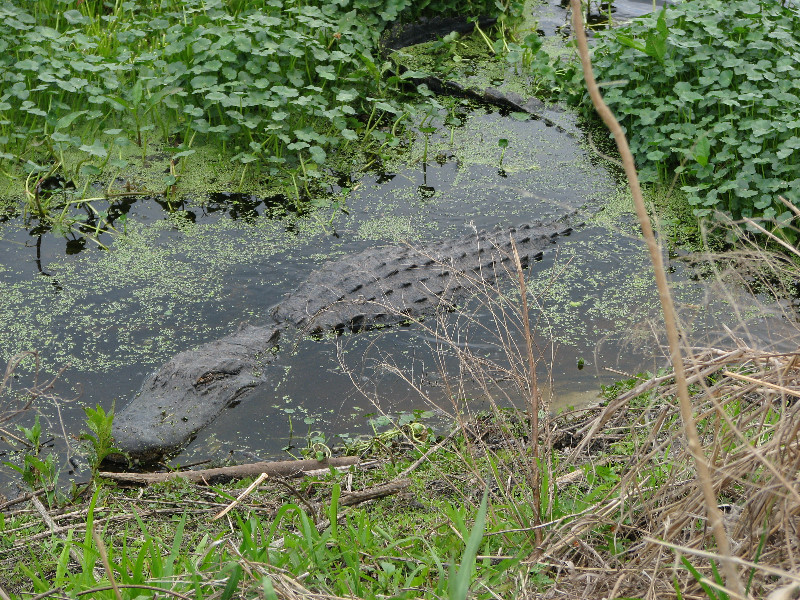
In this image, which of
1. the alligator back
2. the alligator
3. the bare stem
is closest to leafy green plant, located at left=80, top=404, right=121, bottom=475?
the alligator

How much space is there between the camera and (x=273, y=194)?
17.0 ft

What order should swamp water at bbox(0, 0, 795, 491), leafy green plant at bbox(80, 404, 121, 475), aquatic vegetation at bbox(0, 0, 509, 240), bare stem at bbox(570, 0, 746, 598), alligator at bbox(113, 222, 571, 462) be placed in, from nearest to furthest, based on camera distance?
bare stem at bbox(570, 0, 746, 598), leafy green plant at bbox(80, 404, 121, 475), alligator at bbox(113, 222, 571, 462), swamp water at bbox(0, 0, 795, 491), aquatic vegetation at bbox(0, 0, 509, 240)

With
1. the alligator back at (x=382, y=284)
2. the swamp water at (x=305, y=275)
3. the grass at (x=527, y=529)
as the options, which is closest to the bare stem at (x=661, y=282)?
the grass at (x=527, y=529)

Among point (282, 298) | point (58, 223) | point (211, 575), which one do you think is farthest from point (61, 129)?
point (211, 575)

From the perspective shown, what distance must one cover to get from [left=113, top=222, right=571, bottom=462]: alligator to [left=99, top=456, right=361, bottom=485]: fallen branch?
0.66 ft

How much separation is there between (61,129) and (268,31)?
61.7 inches

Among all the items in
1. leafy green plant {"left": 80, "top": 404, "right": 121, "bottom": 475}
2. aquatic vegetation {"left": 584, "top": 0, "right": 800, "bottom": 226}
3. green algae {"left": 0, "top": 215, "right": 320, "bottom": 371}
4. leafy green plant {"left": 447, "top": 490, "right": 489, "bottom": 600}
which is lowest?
green algae {"left": 0, "top": 215, "right": 320, "bottom": 371}

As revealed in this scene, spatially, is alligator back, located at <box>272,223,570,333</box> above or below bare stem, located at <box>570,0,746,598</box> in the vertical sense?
below

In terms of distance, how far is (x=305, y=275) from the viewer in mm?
4492

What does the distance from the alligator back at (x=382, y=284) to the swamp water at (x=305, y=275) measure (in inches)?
4.2

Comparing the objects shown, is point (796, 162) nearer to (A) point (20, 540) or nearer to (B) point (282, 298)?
(B) point (282, 298)

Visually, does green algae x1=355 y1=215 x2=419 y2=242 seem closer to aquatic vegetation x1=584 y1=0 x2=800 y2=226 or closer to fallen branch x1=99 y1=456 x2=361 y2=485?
aquatic vegetation x1=584 y1=0 x2=800 y2=226

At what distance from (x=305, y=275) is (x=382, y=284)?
21.3 inches

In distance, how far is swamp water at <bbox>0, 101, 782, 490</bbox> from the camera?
362 cm
